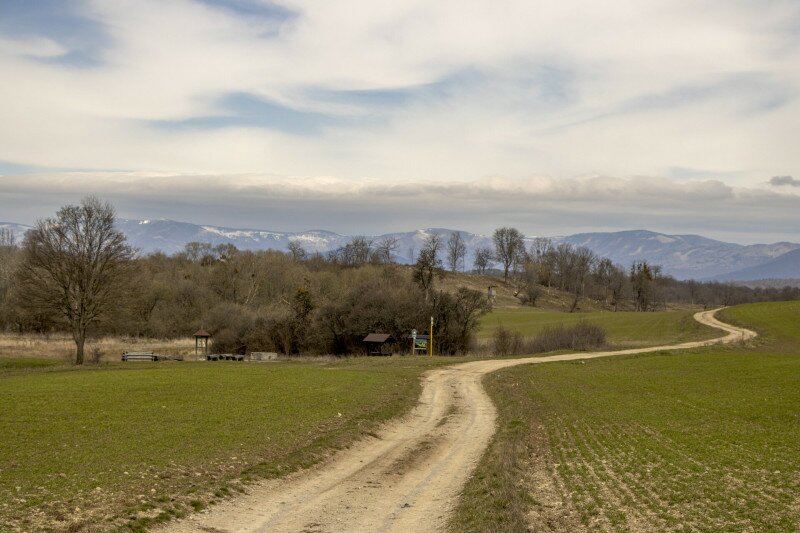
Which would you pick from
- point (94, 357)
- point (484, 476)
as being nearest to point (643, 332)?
point (94, 357)

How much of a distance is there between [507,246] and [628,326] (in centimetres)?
8325

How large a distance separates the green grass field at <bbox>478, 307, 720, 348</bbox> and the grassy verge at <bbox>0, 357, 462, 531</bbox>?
5213 cm

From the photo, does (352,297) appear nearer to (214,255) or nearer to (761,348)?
(761,348)

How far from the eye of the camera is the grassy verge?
13.2 metres

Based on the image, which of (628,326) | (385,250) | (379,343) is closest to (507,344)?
(379,343)

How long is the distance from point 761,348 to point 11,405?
219 ft

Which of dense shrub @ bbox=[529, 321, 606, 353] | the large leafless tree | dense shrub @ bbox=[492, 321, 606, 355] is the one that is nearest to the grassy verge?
the large leafless tree

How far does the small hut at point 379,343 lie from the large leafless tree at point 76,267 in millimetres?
26066

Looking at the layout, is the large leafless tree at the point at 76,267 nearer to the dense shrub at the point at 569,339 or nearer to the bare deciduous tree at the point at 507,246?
the dense shrub at the point at 569,339

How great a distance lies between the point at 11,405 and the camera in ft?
82.8

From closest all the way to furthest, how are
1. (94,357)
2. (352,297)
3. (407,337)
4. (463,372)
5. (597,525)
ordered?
(597,525) → (463,372) → (94,357) → (407,337) → (352,297)

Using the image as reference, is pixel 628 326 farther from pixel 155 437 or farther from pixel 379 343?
pixel 155 437

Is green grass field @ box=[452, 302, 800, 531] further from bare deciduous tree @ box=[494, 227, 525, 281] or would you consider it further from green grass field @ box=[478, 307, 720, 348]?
bare deciduous tree @ box=[494, 227, 525, 281]

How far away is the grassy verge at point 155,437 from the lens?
520 inches
